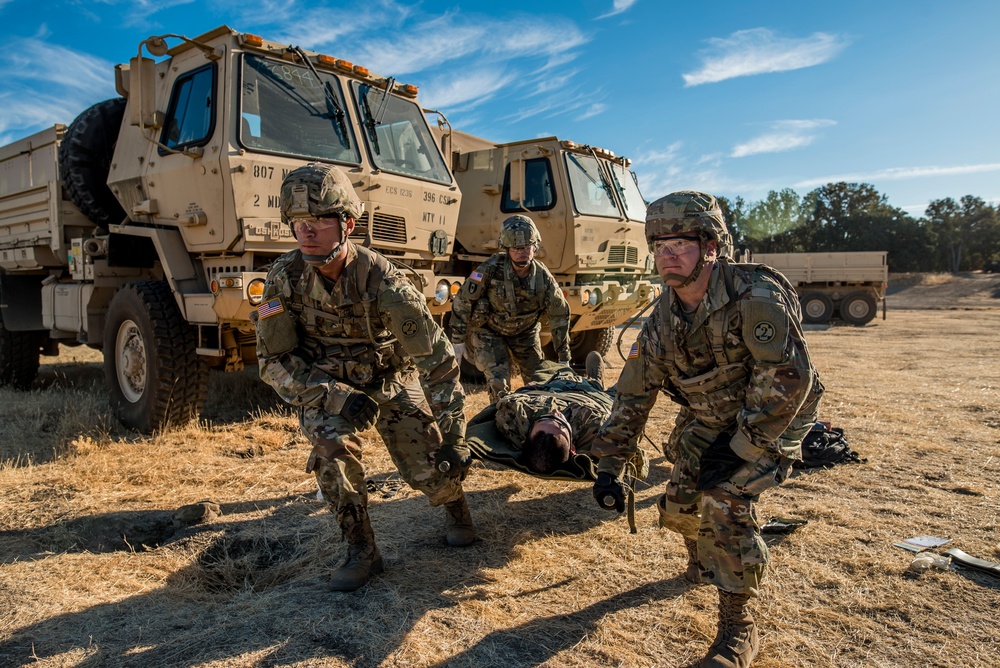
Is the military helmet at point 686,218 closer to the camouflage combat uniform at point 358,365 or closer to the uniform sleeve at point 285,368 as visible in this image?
the camouflage combat uniform at point 358,365

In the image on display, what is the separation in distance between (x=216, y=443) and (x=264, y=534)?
1964 millimetres

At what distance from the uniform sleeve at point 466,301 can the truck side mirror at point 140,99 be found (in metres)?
2.84

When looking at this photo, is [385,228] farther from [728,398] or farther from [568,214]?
[728,398]

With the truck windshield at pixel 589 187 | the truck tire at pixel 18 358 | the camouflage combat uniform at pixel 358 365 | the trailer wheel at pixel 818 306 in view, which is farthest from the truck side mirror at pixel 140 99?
the trailer wheel at pixel 818 306

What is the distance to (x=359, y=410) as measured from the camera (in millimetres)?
3172

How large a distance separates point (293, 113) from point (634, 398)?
13.2 feet

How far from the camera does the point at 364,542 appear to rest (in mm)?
3238

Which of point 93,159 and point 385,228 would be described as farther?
point 93,159

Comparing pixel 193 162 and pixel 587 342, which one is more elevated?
pixel 193 162

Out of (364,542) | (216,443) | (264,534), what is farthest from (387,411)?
(216,443)

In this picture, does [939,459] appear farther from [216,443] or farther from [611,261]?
[216,443]

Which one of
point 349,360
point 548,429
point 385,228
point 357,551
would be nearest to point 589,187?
point 385,228

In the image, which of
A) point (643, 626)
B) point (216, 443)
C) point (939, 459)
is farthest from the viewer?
point (216, 443)

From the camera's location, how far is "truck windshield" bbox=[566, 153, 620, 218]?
27.3ft
